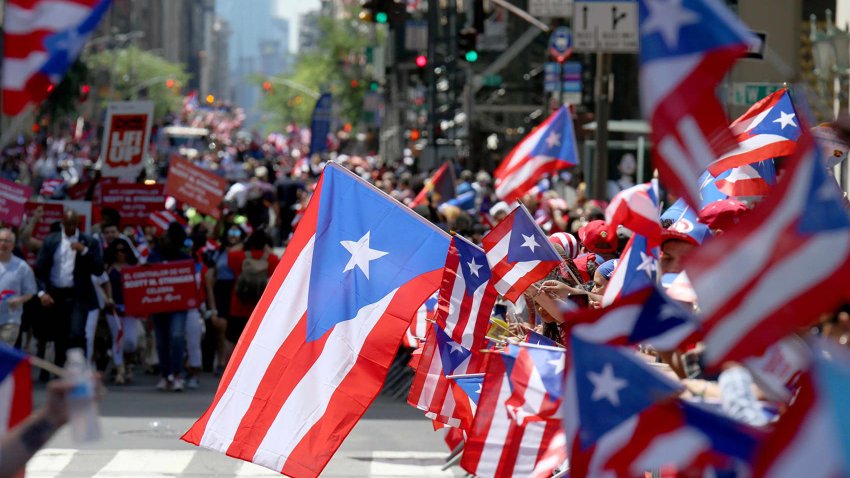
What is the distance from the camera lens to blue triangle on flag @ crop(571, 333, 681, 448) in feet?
15.4

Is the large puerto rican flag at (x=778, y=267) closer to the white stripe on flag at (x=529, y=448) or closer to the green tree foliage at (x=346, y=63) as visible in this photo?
the white stripe on flag at (x=529, y=448)

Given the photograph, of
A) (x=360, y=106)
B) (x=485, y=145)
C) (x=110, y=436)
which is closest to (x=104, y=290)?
(x=110, y=436)

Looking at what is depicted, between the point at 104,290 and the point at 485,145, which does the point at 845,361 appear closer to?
the point at 104,290

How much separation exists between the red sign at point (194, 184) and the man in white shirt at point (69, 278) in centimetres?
636

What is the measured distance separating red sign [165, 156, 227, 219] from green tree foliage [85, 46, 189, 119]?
7086 cm

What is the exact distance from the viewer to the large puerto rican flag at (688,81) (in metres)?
4.48

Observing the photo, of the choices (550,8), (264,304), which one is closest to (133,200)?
(550,8)

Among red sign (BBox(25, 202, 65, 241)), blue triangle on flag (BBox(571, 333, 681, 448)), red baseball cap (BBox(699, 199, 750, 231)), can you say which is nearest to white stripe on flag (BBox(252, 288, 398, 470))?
red baseball cap (BBox(699, 199, 750, 231))

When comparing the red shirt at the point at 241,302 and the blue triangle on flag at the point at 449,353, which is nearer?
the blue triangle on flag at the point at 449,353

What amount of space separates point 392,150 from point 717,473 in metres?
87.0

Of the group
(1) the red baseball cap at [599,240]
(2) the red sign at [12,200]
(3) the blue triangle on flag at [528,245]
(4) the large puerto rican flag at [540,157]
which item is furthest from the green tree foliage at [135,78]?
(3) the blue triangle on flag at [528,245]

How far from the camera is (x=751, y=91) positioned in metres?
14.8

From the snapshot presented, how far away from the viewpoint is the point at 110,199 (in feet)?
68.9

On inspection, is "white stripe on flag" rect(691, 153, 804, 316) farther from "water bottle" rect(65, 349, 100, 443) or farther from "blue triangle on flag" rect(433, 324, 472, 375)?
"blue triangle on flag" rect(433, 324, 472, 375)
